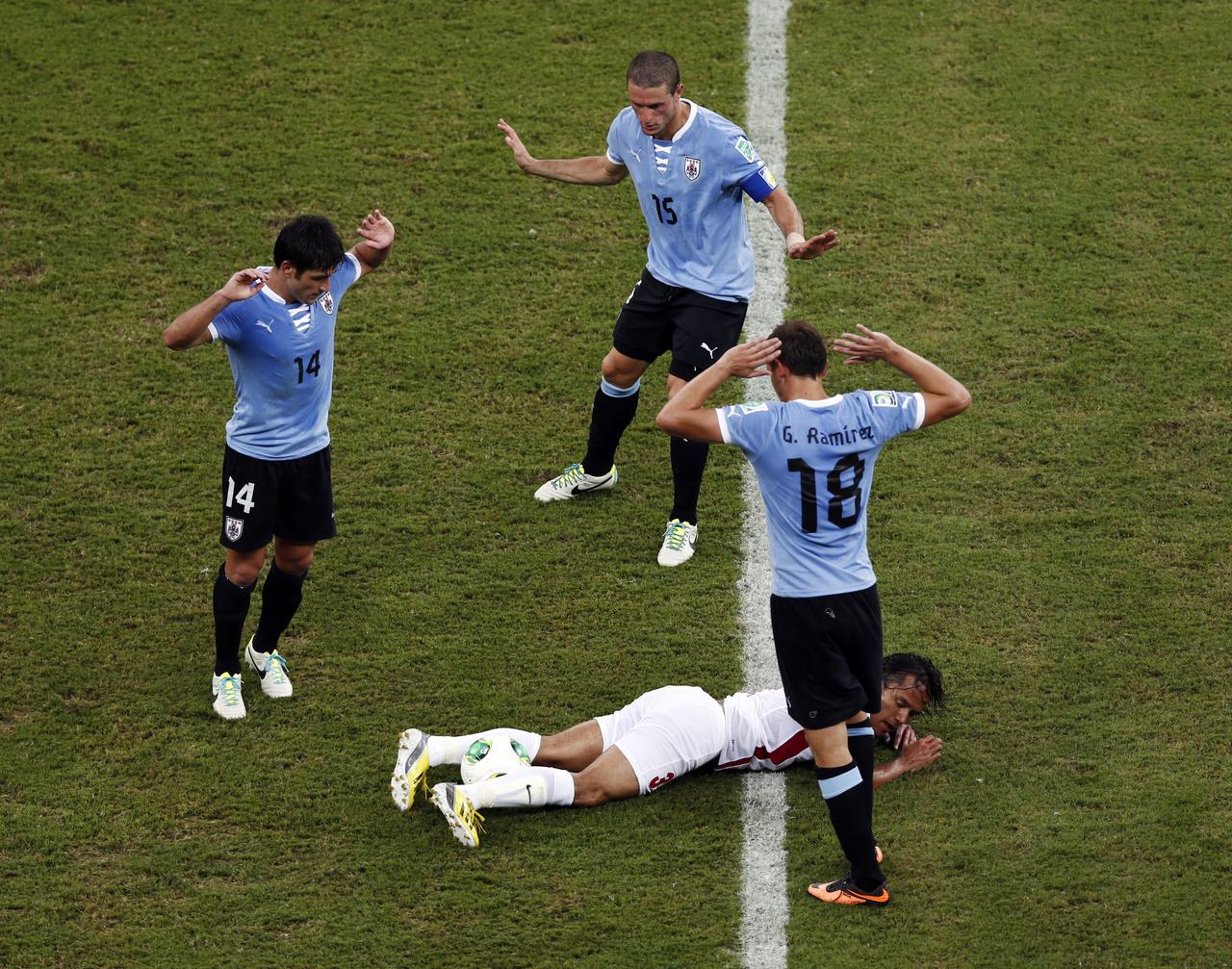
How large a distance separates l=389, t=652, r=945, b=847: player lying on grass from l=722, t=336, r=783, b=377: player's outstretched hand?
157 centimetres

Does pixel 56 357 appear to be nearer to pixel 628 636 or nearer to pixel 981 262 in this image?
pixel 628 636

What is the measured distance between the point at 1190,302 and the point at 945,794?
4.18m

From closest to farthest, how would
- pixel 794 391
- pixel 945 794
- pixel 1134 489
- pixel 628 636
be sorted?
pixel 794 391 < pixel 945 794 < pixel 628 636 < pixel 1134 489

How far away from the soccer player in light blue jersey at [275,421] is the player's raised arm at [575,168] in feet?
Result: 4.04

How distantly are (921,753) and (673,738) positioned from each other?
3.30 feet

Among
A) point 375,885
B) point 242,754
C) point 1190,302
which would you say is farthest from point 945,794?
point 1190,302

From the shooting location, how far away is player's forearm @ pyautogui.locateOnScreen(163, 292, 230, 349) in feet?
19.8

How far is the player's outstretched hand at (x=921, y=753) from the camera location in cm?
643

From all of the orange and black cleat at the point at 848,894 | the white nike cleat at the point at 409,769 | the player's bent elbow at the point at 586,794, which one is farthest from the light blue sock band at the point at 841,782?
the white nike cleat at the point at 409,769

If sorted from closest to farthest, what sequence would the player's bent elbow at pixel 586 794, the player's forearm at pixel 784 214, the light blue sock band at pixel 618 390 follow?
the player's bent elbow at pixel 586 794 < the player's forearm at pixel 784 214 < the light blue sock band at pixel 618 390

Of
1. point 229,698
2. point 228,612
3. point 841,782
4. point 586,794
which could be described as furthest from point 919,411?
point 229,698

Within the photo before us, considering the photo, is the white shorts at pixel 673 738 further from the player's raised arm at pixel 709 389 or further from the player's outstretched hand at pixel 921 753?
the player's raised arm at pixel 709 389

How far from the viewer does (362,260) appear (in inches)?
271

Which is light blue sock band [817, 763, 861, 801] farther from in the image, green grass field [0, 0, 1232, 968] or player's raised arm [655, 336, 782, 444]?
player's raised arm [655, 336, 782, 444]
